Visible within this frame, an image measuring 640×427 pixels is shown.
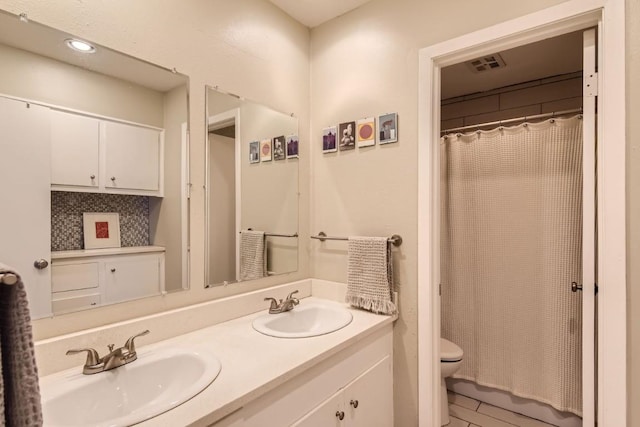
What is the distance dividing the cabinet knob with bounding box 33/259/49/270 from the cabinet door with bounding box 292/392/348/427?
3.18 feet

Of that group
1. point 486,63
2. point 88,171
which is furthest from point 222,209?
point 486,63

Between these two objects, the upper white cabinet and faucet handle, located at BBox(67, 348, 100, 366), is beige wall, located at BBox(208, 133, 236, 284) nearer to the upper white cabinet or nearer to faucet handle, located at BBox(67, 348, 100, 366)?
the upper white cabinet

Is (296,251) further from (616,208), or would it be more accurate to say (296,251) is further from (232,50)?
(616,208)

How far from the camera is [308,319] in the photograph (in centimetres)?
176

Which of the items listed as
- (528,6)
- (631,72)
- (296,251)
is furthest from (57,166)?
(631,72)

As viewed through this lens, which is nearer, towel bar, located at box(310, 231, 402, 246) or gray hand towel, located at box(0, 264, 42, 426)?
gray hand towel, located at box(0, 264, 42, 426)

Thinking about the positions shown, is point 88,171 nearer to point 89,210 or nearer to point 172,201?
point 89,210

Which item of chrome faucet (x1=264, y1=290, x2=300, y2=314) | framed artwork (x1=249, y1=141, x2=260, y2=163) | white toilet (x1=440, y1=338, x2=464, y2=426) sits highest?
framed artwork (x1=249, y1=141, x2=260, y2=163)

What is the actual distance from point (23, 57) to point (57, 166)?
1.12 feet

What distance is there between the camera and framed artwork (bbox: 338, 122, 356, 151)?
1.84 meters

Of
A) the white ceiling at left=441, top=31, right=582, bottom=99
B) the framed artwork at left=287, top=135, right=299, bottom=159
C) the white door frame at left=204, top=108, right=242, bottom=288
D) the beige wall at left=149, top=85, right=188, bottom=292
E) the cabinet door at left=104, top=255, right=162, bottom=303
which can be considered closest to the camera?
the cabinet door at left=104, top=255, right=162, bottom=303

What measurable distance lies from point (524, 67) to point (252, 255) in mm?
2327

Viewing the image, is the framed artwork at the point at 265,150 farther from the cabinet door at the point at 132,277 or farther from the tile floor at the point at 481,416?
the tile floor at the point at 481,416

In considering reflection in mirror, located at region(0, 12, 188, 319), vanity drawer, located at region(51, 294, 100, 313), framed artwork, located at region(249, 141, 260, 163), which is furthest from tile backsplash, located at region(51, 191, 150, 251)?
framed artwork, located at region(249, 141, 260, 163)
